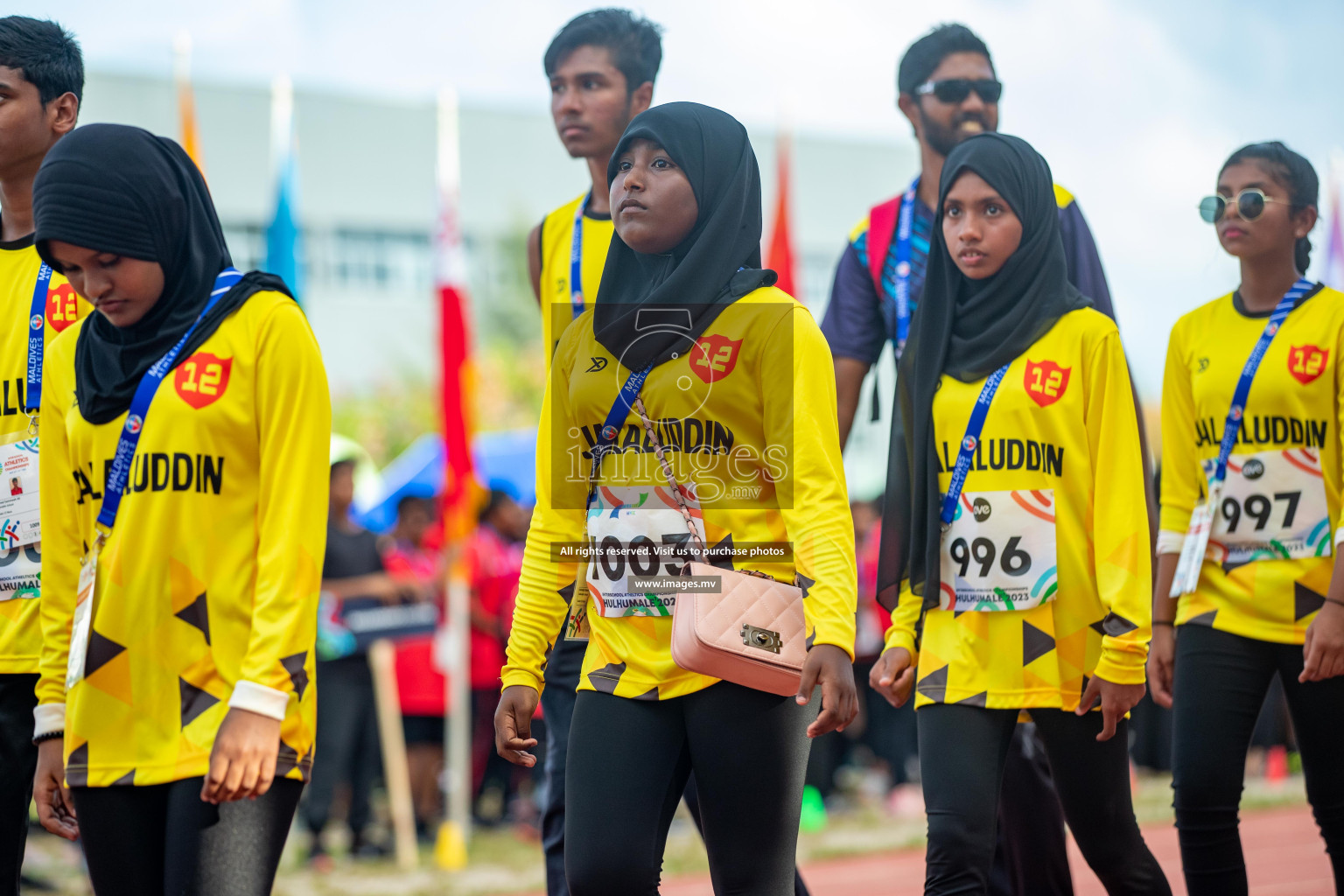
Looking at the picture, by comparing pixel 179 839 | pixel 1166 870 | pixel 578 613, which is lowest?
pixel 1166 870

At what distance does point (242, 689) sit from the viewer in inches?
112

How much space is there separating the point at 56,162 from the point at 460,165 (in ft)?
107

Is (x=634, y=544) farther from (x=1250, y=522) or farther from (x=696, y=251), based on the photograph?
(x=1250, y=522)

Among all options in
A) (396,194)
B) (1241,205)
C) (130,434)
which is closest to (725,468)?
(130,434)

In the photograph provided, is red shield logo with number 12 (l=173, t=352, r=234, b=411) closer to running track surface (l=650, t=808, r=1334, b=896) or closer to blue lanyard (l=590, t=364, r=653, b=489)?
blue lanyard (l=590, t=364, r=653, b=489)

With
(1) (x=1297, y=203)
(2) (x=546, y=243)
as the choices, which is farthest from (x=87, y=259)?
(1) (x=1297, y=203)

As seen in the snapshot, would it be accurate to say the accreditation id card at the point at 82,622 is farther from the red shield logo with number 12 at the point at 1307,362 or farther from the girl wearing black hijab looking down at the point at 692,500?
the red shield logo with number 12 at the point at 1307,362

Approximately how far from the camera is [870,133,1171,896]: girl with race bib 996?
372cm

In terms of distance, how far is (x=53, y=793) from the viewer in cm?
326

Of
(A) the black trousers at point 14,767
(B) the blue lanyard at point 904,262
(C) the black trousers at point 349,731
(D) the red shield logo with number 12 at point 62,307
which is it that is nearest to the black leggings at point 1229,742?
(B) the blue lanyard at point 904,262

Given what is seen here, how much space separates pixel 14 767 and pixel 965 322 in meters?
2.73

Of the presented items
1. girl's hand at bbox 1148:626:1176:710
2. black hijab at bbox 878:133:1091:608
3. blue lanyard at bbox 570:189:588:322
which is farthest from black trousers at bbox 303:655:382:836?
black hijab at bbox 878:133:1091:608

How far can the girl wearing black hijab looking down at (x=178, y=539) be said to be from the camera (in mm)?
2891

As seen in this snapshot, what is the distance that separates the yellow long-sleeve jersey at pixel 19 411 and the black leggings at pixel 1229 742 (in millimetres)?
3168
